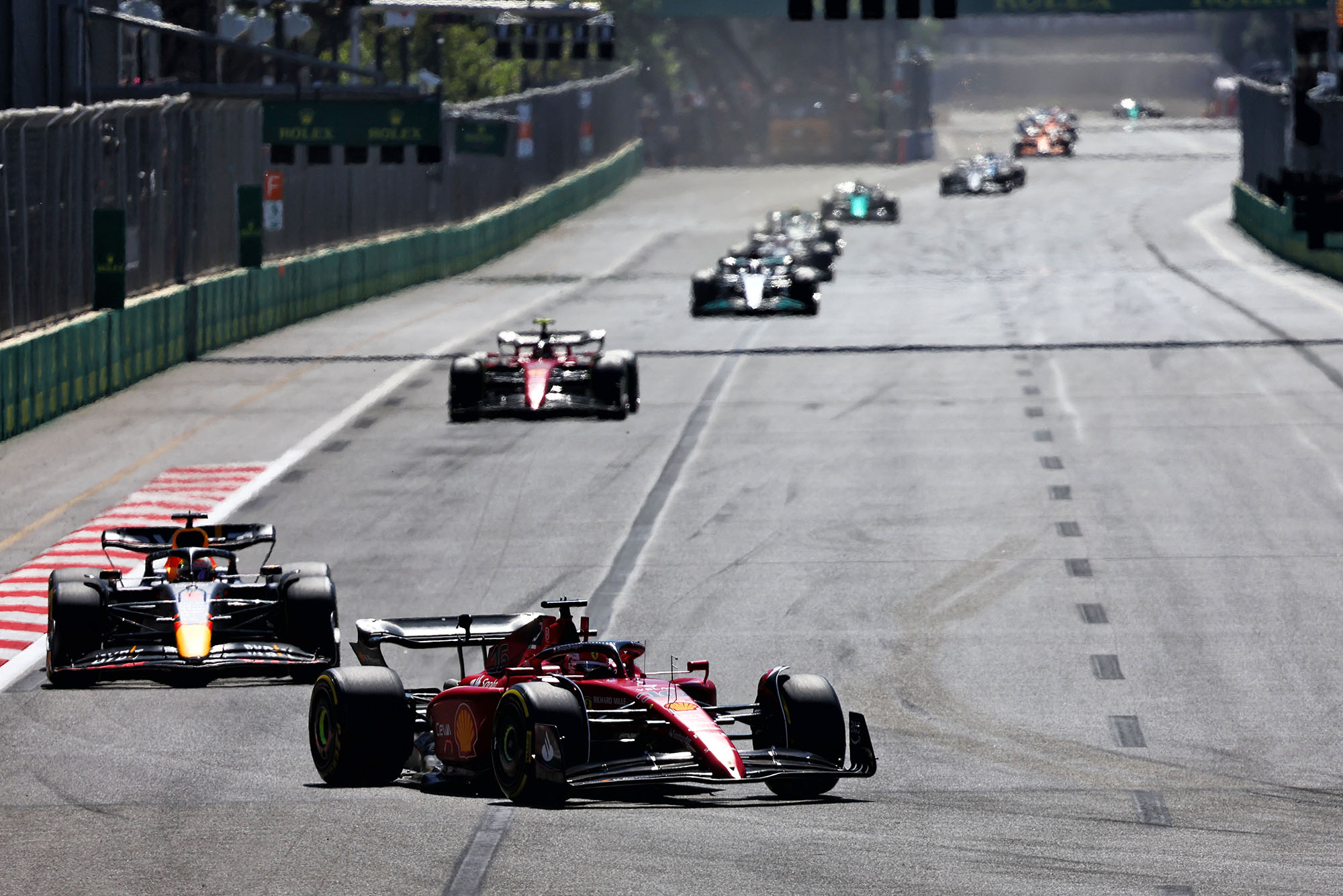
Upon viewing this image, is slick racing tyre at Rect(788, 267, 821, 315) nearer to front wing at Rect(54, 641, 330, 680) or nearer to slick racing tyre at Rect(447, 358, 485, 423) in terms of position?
slick racing tyre at Rect(447, 358, 485, 423)

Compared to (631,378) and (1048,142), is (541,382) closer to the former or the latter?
(631,378)

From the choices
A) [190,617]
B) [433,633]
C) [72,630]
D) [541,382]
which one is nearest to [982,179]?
[541,382]

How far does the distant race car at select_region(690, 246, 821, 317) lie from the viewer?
42.9 meters

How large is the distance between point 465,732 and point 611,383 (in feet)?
54.3

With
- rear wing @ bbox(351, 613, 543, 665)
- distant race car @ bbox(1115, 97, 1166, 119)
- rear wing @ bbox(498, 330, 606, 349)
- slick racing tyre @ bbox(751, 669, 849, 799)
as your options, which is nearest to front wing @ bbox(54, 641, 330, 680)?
rear wing @ bbox(351, 613, 543, 665)

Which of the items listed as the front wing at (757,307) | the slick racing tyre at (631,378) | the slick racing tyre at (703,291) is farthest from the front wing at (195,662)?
the slick racing tyre at (703,291)

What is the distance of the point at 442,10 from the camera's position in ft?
191

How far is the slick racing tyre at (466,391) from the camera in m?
29.4

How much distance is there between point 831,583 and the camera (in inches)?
805

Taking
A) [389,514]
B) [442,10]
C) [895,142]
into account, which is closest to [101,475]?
Answer: [389,514]

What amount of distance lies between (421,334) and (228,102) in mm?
5572

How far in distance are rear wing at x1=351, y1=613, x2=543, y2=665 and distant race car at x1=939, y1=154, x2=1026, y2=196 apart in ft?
235

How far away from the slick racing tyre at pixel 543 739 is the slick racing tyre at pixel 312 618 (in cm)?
448

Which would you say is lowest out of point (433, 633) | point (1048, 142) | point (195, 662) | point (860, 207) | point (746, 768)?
point (195, 662)
